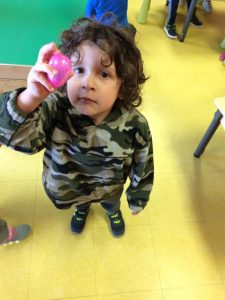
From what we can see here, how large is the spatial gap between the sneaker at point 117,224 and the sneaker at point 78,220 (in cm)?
13

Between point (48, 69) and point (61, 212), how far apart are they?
104cm

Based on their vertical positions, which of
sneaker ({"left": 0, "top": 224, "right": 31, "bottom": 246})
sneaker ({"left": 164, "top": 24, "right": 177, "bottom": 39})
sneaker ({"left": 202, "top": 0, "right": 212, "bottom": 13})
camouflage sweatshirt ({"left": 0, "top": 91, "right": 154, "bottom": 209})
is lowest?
sneaker ({"left": 0, "top": 224, "right": 31, "bottom": 246})

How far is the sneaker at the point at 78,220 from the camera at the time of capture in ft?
4.35

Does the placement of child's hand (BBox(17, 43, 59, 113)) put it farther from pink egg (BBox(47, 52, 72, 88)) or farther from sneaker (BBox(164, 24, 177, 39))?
sneaker (BBox(164, 24, 177, 39))

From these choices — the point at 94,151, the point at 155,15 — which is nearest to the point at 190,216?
the point at 94,151

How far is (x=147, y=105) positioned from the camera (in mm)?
2000

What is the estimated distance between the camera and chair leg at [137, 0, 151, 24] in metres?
2.64

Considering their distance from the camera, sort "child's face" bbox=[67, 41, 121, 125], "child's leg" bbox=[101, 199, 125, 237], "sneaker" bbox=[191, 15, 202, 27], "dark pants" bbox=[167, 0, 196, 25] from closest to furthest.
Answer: "child's face" bbox=[67, 41, 121, 125], "child's leg" bbox=[101, 199, 125, 237], "dark pants" bbox=[167, 0, 196, 25], "sneaker" bbox=[191, 15, 202, 27]

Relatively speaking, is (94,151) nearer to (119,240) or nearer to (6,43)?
(119,240)

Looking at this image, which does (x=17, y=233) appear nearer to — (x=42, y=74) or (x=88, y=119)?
(x=88, y=119)

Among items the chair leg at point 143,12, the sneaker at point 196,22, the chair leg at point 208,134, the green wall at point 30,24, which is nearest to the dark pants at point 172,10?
the chair leg at point 143,12

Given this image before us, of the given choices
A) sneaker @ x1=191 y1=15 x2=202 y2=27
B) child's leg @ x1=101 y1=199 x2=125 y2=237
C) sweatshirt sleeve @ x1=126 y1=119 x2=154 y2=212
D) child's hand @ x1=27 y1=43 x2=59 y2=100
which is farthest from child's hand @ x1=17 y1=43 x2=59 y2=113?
sneaker @ x1=191 y1=15 x2=202 y2=27

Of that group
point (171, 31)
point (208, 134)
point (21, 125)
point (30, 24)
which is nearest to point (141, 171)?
point (21, 125)

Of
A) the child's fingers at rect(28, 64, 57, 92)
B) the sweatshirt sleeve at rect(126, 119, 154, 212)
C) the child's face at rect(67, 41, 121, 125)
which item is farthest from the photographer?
the sweatshirt sleeve at rect(126, 119, 154, 212)
